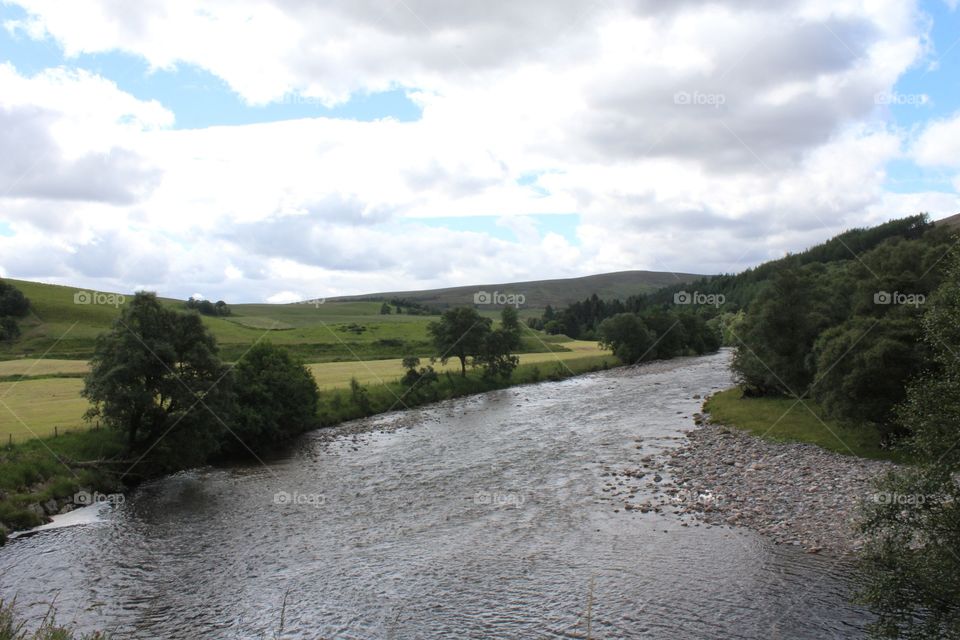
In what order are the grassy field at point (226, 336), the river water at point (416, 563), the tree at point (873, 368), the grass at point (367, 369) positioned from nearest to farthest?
the river water at point (416, 563) → the tree at point (873, 368) → the grass at point (367, 369) → the grassy field at point (226, 336)

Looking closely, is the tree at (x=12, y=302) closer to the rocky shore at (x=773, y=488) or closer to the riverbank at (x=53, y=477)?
the riverbank at (x=53, y=477)

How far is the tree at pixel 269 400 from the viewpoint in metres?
43.1

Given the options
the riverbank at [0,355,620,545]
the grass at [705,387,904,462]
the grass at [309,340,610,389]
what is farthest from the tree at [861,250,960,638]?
the grass at [309,340,610,389]

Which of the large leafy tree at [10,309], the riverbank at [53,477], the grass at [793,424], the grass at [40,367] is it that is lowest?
the grass at [793,424]

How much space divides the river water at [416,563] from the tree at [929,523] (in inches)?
100

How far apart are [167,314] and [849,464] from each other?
1516 inches

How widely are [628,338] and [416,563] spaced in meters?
93.1

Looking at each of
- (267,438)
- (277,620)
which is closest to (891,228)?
(267,438)

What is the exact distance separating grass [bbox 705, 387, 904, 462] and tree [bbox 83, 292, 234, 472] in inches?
1371

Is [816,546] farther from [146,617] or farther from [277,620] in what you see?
[146,617]

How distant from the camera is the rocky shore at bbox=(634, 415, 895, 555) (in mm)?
24062

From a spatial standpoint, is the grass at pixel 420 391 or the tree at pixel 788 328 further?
the grass at pixel 420 391

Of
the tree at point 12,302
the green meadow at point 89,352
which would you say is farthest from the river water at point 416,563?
the tree at point 12,302

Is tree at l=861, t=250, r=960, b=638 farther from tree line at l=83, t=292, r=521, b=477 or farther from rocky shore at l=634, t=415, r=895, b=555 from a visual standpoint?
tree line at l=83, t=292, r=521, b=477
